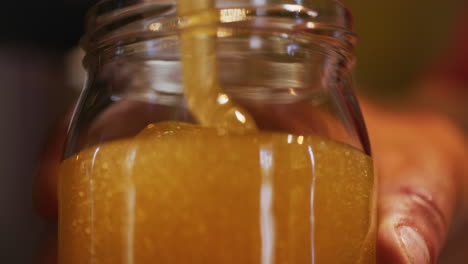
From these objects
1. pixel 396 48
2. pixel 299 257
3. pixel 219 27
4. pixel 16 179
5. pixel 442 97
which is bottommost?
pixel 16 179

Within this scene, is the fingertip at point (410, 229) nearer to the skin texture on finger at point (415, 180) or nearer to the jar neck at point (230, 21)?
the skin texture on finger at point (415, 180)

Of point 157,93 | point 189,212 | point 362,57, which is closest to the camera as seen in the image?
point 189,212

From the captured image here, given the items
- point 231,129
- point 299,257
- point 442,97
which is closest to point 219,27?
point 231,129

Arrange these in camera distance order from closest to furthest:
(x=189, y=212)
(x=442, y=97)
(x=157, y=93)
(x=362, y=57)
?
(x=189, y=212) → (x=157, y=93) → (x=442, y=97) → (x=362, y=57)

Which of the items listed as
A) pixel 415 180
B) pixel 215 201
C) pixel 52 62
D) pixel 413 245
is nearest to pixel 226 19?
pixel 215 201

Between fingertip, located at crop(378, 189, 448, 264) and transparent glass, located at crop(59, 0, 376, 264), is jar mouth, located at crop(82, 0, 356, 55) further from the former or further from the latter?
fingertip, located at crop(378, 189, 448, 264)

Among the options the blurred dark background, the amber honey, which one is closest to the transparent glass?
the amber honey

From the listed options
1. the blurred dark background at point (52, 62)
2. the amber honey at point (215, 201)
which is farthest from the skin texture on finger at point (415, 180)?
the blurred dark background at point (52, 62)

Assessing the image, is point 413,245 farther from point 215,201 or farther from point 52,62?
point 52,62

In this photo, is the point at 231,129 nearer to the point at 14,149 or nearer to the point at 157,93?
the point at 157,93
